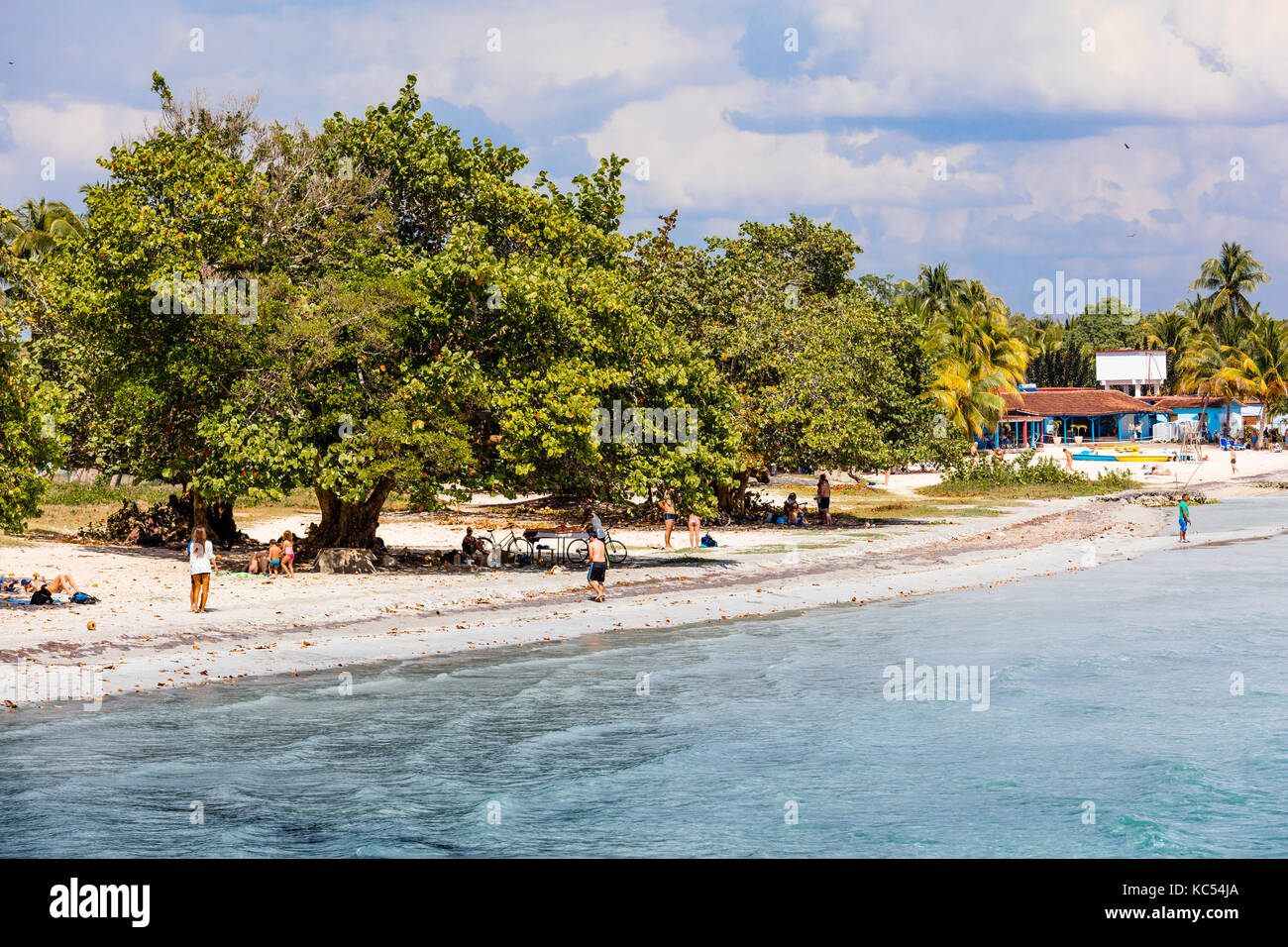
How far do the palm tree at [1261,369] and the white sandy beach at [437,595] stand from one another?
201ft

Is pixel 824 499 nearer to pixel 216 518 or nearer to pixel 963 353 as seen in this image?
pixel 216 518

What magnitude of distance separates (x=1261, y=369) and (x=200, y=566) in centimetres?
9980

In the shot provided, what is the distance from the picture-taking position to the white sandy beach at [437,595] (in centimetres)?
2086

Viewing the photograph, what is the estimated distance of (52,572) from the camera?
28266 millimetres

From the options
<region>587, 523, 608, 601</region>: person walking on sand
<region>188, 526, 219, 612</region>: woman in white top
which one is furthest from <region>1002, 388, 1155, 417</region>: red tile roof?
<region>188, 526, 219, 612</region>: woman in white top

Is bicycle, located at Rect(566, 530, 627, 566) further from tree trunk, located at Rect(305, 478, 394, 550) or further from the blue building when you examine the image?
the blue building

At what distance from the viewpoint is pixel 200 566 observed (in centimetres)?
2261

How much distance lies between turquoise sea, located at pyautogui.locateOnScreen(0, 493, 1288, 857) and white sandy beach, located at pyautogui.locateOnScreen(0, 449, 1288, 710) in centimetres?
108

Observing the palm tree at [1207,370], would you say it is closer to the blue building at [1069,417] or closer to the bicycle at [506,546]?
the blue building at [1069,417]

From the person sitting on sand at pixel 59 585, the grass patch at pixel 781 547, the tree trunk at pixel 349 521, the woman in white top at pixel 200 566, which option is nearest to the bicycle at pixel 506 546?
the tree trunk at pixel 349 521

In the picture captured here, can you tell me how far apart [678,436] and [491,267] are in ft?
20.9

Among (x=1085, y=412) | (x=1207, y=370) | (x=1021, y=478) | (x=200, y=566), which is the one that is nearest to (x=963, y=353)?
(x=1021, y=478)
